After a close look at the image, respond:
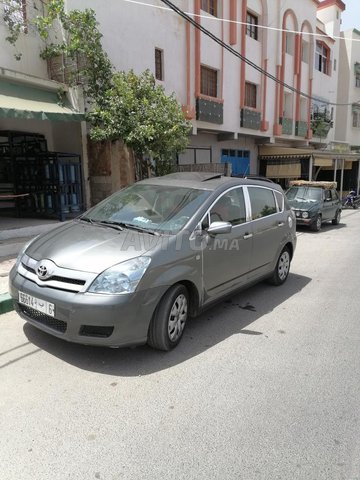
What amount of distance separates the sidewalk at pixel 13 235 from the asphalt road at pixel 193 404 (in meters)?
2.07

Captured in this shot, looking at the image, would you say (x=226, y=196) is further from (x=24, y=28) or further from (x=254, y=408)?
(x=24, y=28)

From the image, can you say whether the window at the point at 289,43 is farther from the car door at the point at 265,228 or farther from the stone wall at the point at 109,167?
the car door at the point at 265,228

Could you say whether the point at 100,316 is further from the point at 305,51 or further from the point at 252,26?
the point at 305,51

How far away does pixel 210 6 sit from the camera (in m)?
16.3

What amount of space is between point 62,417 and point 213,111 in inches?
600

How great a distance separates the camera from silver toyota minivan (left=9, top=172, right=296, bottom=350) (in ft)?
11.1

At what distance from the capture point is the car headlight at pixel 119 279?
3.34 meters

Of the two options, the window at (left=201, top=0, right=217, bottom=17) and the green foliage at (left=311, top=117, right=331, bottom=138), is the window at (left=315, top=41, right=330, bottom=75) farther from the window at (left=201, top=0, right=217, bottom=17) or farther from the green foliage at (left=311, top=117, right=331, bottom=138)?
the window at (left=201, top=0, right=217, bottom=17)

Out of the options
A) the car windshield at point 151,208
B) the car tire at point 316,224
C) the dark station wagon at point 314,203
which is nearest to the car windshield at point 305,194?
the dark station wagon at point 314,203

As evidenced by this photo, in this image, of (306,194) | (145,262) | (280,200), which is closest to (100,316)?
(145,262)

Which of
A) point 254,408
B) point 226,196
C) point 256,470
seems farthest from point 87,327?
point 226,196

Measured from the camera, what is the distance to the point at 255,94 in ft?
65.6

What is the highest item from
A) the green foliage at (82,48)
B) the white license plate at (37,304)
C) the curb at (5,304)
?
the green foliage at (82,48)

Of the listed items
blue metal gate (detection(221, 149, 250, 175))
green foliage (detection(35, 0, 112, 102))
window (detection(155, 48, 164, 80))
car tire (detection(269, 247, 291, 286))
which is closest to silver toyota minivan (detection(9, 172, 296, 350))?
car tire (detection(269, 247, 291, 286))
